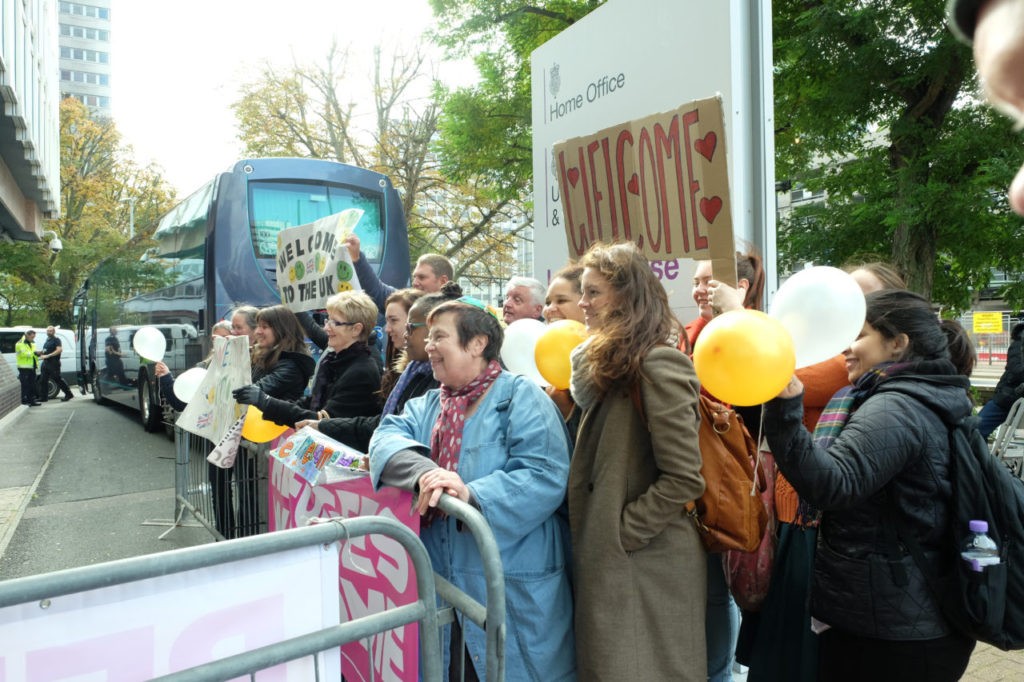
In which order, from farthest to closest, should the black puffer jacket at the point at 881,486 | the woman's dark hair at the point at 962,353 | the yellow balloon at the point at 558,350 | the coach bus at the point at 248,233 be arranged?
the coach bus at the point at 248,233, the yellow balloon at the point at 558,350, the woman's dark hair at the point at 962,353, the black puffer jacket at the point at 881,486

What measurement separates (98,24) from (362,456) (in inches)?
4461

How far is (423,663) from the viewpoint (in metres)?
2.00

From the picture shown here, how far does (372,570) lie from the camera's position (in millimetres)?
2562

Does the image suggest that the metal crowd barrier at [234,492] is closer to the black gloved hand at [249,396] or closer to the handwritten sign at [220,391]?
the handwritten sign at [220,391]

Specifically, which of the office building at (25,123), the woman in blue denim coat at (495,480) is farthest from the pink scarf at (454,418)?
the office building at (25,123)

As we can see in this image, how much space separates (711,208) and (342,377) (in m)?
2.32

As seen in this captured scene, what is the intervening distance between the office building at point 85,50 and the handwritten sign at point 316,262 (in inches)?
4016

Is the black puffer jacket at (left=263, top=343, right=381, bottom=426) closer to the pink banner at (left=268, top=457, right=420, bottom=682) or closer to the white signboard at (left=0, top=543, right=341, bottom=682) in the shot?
the pink banner at (left=268, top=457, right=420, bottom=682)

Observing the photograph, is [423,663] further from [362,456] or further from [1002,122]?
[1002,122]

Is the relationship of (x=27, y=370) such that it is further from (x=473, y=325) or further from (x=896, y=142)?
(x=473, y=325)

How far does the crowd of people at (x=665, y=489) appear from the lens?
6.60 ft

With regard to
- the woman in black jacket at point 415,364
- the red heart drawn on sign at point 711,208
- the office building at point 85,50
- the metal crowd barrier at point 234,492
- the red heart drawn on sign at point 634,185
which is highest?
the office building at point 85,50

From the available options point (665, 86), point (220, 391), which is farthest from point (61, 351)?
point (665, 86)

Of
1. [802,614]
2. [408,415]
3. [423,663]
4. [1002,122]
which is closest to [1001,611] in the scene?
[802,614]
